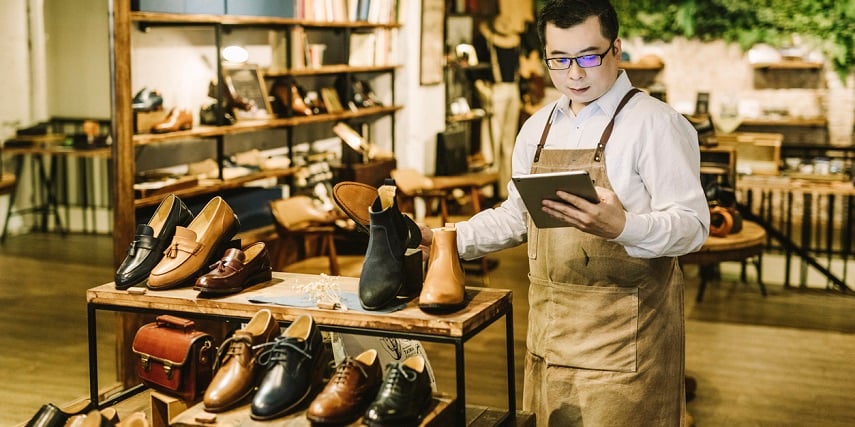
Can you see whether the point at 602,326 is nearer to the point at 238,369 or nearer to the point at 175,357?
the point at 238,369

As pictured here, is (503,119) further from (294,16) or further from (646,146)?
(646,146)

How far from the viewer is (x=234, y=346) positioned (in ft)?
7.65

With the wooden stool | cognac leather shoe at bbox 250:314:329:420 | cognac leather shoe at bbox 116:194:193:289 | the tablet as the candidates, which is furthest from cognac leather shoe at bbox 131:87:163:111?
the tablet

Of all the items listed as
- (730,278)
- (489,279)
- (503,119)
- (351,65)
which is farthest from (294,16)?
(503,119)

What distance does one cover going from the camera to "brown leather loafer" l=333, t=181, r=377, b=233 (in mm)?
2424

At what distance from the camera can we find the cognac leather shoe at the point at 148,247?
8.52 ft

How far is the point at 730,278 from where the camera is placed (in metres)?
8.08

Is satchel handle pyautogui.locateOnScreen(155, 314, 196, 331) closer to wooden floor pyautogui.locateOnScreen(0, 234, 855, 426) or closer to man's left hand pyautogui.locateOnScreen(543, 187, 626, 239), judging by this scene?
man's left hand pyautogui.locateOnScreen(543, 187, 626, 239)

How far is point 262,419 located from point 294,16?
510 centimetres

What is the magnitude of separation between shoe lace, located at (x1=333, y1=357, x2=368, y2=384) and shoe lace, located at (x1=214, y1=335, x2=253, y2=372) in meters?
0.22

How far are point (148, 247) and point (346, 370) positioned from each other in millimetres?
712

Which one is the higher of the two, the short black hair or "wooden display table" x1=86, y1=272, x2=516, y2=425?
the short black hair

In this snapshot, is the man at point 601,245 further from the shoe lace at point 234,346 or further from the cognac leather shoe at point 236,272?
the shoe lace at point 234,346

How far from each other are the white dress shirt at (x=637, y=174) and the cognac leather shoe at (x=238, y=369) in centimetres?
61
